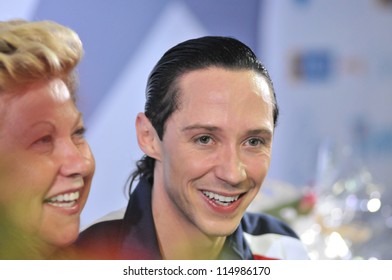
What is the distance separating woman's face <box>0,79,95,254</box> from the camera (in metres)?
1.65

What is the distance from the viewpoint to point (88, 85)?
1.77 metres

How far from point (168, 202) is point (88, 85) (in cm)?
39

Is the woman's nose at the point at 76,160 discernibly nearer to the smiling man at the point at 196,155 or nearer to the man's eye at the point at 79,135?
the man's eye at the point at 79,135

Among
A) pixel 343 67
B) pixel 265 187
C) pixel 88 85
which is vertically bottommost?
pixel 265 187

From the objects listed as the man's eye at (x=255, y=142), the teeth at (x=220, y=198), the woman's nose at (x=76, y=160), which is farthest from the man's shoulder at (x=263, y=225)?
the woman's nose at (x=76, y=160)

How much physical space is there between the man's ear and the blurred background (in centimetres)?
3

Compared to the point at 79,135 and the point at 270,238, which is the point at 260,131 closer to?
the point at 270,238

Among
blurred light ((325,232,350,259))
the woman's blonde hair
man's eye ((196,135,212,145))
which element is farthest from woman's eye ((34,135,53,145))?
blurred light ((325,232,350,259))

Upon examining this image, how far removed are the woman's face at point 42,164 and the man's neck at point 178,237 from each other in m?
0.22

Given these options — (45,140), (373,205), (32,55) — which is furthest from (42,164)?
(373,205)
